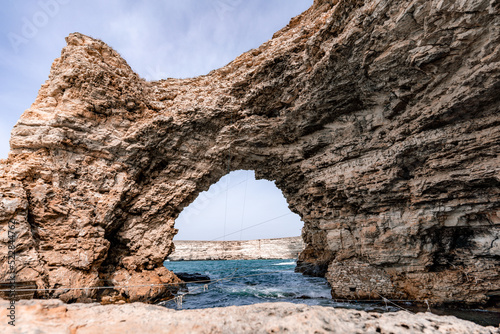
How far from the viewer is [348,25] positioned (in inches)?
340

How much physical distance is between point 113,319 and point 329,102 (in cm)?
1078

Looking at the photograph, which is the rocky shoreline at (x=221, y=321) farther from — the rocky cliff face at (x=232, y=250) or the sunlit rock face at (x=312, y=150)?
the rocky cliff face at (x=232, y=250)

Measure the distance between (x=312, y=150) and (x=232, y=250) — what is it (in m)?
55.0

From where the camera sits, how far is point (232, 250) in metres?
60.3

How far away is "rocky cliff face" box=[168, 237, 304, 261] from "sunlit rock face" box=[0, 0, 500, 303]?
49.7 meters

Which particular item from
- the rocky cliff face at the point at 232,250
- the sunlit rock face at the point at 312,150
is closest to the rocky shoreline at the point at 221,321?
the sunlit rock face at the point at 312,150

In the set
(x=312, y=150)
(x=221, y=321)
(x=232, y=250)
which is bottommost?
(x=232, y=250)

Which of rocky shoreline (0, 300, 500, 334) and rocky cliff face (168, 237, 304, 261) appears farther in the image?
rocky cliff face (168, 237, 304, 261)

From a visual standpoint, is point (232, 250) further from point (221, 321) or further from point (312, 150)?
point (221, 321)

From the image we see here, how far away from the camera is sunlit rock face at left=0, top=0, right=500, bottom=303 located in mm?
7336

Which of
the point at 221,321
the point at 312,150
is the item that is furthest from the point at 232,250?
the point at 221,321

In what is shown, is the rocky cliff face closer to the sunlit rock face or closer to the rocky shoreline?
the sunlit rock face

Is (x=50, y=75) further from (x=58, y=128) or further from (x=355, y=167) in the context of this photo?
(x=355, y=167)

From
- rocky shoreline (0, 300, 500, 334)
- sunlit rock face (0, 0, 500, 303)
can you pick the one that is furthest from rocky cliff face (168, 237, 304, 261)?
rocky shoreline (0, 300, 500, 334)
